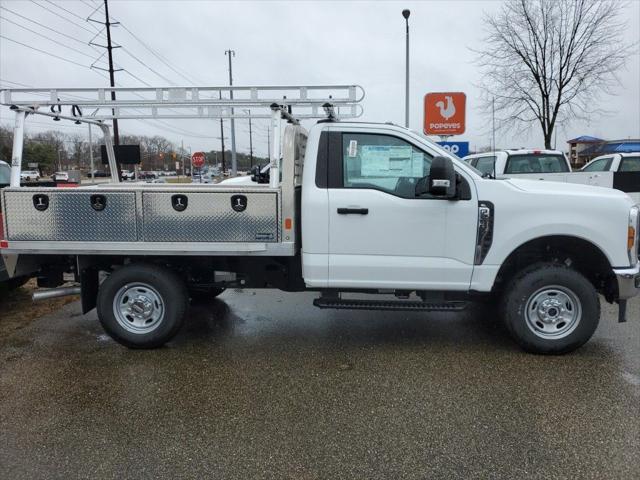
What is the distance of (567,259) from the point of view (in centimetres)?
504

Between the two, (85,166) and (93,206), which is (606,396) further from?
(85,166)

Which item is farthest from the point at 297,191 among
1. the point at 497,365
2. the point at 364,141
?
the point at 497,365

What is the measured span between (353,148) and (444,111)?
8429mm

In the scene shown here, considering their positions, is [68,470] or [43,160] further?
[43,160]

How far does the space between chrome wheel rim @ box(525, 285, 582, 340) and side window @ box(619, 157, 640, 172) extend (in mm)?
8184

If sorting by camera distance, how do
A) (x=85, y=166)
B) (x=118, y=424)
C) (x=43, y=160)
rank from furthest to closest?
(x=85, y=166) < (x=43, y=160) < (x=118, y=424)

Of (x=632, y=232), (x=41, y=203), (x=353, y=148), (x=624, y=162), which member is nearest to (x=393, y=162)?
(x=353, y=148)

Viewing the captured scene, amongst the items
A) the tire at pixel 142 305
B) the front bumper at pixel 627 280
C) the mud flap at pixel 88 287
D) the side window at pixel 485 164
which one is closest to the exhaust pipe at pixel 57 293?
the mud flap at pixel 88 287

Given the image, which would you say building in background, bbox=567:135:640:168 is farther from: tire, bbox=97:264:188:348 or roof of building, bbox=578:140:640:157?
tire, bbox=97:264:188:348

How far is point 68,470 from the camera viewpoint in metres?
3.08

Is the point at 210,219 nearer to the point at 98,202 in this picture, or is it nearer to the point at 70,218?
the point at 98,202

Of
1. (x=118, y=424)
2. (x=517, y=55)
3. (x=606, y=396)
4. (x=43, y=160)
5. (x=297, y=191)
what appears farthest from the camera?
(x=43, y=160)

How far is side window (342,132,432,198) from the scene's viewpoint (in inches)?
187

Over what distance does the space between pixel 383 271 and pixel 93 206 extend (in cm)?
272
